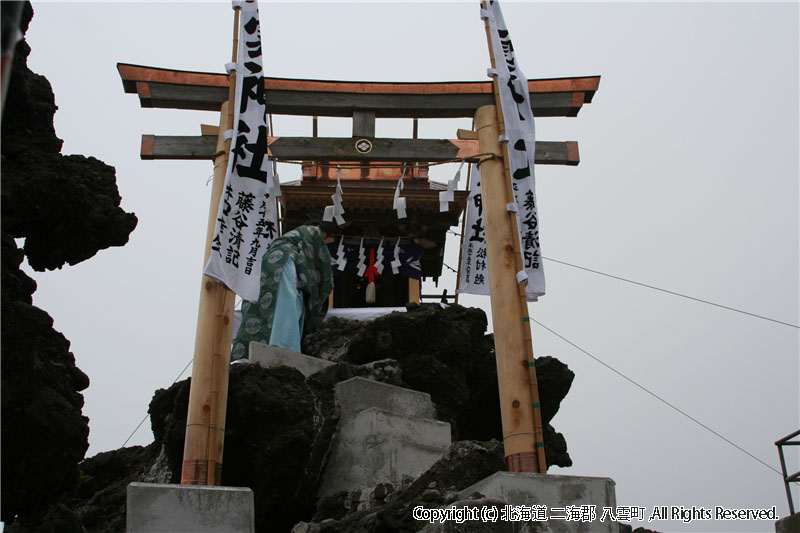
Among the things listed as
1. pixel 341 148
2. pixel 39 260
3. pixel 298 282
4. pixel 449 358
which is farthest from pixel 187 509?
pixel 449 358

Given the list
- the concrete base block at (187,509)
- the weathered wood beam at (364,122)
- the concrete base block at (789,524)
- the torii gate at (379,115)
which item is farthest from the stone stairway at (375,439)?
the concrete base block at (789,524)

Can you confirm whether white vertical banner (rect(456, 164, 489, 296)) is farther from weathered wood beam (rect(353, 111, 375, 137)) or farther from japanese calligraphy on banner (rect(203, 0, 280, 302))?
japanese calligraphy on banner (rect(203, 0, 280, 302))

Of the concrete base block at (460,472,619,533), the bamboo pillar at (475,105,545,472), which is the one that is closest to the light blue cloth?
the bamboo pillar at (475,105,545,472)

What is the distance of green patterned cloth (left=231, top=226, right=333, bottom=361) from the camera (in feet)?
36.8

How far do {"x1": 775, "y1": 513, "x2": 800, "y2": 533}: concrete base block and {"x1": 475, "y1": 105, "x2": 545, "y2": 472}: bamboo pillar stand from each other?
3.11 m

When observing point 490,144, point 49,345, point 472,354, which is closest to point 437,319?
point 472,354

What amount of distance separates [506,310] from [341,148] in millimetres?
2558

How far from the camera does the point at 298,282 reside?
37.8ft

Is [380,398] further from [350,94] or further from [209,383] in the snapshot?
[350,94]

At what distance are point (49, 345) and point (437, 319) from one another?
6539 mm

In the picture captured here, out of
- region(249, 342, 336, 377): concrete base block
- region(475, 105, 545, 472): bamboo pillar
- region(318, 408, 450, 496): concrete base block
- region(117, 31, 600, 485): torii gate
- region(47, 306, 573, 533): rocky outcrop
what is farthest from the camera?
region(249, 342, 336, 377): concrete base block

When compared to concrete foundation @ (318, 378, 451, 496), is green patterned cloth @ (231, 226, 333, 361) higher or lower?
higher

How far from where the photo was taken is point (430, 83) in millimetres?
9188

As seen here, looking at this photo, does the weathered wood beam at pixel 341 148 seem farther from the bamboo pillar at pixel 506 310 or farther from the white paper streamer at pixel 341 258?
the white paper streamer at pixel 341 258
